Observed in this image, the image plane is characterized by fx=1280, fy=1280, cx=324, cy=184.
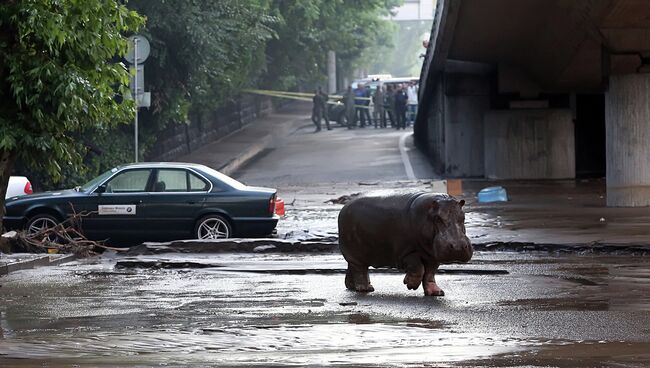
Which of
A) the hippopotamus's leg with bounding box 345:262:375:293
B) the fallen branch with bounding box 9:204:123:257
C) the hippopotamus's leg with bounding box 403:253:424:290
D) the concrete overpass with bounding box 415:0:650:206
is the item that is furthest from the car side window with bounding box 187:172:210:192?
the hippopotamus's leg with bounding box 403:253:424:290

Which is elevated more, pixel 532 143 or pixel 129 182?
pixel 129 182

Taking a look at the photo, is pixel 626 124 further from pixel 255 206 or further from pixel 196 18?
pixel 196 18

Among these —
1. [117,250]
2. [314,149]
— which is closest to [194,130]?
[314,149]

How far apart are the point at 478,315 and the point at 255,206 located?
29.0ft

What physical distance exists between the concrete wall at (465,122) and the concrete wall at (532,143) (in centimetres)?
71

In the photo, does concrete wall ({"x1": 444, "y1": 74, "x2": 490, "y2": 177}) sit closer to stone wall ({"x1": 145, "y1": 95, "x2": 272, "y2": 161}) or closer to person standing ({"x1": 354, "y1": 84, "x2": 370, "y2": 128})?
stone wall ({"x1": 145, "y1": 95, "x2": 272, "y2": 161})

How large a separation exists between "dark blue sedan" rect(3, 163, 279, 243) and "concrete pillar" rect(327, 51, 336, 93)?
45.9 meters

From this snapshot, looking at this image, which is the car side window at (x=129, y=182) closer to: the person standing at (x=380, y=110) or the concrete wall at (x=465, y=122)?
the concrete wall at (x=465, y=122)

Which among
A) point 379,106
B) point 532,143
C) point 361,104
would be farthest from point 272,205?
point 361,104

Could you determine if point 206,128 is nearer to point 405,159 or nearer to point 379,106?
point 405,159

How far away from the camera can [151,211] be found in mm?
19500

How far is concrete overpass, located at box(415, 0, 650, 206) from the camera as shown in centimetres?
2333

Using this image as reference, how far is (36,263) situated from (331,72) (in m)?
52.0

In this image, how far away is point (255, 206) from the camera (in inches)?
771
